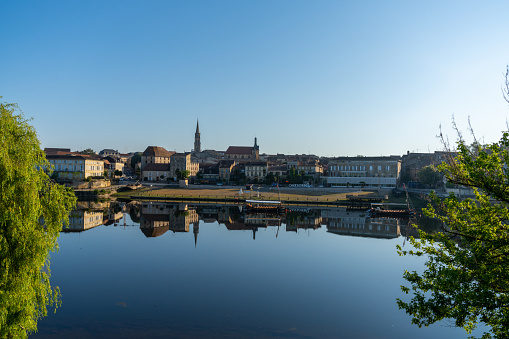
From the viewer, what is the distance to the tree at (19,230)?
35.8ft

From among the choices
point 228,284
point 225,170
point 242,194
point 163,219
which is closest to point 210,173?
point 225,170

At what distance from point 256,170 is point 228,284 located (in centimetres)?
8331

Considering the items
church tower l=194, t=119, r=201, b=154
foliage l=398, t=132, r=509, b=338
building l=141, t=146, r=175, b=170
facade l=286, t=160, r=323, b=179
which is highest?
church tower l=194, t=119, r=201, b=154

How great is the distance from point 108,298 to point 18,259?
355 inches

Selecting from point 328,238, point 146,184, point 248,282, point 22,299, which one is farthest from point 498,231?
point 146,184

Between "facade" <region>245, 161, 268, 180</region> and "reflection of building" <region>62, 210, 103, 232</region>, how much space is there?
179 ft

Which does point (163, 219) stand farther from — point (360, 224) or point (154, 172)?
point (154, 172)

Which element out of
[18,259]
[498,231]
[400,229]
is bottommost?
[400,229]

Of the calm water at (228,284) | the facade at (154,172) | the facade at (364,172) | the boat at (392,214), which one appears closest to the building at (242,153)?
the facade at (154,172)

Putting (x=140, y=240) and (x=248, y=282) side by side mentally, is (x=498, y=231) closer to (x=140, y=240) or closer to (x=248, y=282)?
(x=248, y=282)

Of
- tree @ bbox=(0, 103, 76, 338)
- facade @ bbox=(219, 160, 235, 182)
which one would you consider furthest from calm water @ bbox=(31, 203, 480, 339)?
facade @ bbox=(219, 160, 235, 182)

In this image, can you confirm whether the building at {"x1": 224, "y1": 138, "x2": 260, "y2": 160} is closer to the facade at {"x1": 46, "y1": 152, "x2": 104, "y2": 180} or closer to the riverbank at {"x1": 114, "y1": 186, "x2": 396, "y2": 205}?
the riverbank at {"x1": 114, "y1": 186, "x2": 396, "y2": 205}

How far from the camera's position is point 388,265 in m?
27.6

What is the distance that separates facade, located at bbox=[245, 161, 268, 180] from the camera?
4107 inches
